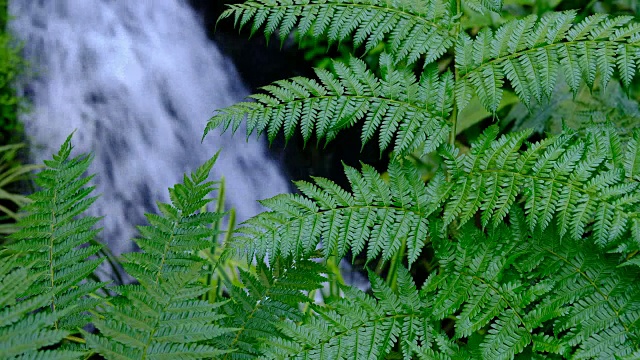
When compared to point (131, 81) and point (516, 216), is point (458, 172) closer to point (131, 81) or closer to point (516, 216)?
point (516, 216)

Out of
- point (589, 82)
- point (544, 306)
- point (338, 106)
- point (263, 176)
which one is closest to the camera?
point (544, 306)

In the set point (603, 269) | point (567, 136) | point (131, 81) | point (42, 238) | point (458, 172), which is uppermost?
point (131, 81)

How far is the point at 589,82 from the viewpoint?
52.1 inches

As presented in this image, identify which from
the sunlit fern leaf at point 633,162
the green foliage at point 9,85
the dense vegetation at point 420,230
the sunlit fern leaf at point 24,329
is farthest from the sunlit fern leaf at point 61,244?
the green foliage at point 9,85

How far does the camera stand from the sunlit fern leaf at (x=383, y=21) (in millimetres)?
1465

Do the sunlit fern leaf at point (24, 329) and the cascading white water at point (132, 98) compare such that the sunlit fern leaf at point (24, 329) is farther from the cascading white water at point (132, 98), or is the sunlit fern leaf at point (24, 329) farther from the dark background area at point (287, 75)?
the cascading white water at point (132, 98)

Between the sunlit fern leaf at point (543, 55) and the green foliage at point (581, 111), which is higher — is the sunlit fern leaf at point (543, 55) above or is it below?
above

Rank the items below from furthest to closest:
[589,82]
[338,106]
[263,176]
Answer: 1. [263,176]
2. [338,106]
3. [589,82]

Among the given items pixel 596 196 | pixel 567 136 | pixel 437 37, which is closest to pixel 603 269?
pixel 596 196

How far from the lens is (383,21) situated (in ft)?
4.91

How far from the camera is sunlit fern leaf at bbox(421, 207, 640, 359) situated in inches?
46.8

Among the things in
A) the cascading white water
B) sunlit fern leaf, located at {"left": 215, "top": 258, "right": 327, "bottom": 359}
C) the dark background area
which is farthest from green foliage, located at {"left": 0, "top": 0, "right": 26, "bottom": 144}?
sunlit fern leaf, located at {"left": 215, "top": 258, "right": 327, "bottom": 359}

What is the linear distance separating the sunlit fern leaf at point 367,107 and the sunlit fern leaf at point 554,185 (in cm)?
11

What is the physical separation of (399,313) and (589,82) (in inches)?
27.8
